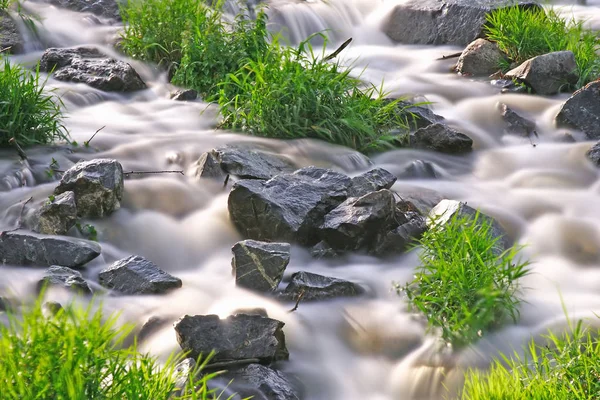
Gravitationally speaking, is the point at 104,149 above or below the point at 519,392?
below

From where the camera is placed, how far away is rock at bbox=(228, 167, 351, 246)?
465 cm

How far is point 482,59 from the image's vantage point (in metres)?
8.44

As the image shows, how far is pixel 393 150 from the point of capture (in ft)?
20.6

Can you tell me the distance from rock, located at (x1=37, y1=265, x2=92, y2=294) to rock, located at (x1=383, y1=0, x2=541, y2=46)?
662 cm

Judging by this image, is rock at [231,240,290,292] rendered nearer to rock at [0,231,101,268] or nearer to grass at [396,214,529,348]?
grass at [396,214,529,348]

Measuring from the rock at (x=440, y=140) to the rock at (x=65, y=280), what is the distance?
331 centimetres

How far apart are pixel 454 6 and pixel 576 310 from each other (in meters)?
6.40

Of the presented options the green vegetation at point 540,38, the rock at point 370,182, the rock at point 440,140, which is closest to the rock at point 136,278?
the rock at point 370,182

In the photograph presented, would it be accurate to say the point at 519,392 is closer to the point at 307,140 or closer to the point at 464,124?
the point at 307,140

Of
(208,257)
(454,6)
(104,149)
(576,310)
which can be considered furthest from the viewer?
(454,6)

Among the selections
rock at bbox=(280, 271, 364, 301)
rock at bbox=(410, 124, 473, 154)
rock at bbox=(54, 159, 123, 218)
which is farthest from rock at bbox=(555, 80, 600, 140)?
rock at bbox=(54, 159, 123, 218)

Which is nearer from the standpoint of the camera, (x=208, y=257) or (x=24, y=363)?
(x=24, y=363)

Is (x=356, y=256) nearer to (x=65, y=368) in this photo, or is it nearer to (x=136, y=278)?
(x=136, y=278)

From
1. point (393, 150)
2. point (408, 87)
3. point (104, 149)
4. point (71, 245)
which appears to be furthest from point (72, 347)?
point (408, 87)
